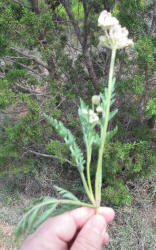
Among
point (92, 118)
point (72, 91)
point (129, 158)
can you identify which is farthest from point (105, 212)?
point (72, 91)

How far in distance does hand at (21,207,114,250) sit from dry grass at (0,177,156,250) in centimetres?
112

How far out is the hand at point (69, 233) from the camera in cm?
101

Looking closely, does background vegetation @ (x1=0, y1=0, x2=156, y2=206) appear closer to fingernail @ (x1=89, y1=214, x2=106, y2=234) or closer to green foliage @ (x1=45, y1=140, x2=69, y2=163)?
green foliage @ (x1=45, y1=140, x2=69, y2=163)

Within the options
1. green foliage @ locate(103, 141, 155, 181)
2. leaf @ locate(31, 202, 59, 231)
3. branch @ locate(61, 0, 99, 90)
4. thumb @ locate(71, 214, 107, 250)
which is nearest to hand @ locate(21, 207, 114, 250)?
thumb @ locate(71, 214, 107, 250)

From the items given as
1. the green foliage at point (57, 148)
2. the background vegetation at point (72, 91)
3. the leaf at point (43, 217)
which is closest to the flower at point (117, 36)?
the background vegetation at point (72, 91)

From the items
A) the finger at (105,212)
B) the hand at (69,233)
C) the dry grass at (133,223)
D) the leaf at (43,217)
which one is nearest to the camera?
the leaf at (43,217)

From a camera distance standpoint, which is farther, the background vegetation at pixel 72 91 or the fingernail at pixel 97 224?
the background vegetation at pixel 72 91

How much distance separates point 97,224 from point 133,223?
1253 millimetres

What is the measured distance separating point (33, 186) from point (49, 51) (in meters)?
1.74

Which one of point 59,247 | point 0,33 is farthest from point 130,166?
point 0,33

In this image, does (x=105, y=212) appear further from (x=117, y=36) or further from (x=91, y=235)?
(x=117, y=36)

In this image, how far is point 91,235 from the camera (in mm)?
1060

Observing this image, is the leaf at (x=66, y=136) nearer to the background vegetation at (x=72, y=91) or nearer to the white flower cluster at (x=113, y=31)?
the white flower cluster at (x=113, y=31)

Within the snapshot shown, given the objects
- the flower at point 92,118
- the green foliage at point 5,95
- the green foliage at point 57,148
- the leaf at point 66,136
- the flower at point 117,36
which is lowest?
the green foliage at point 57,148
